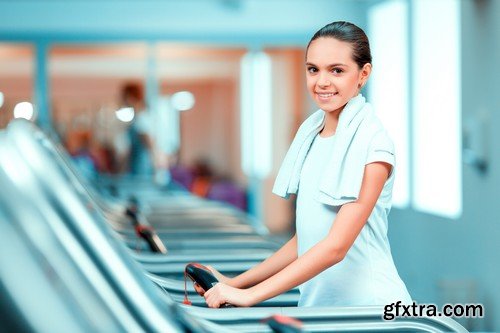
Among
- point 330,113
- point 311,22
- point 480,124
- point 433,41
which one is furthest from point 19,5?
point 330,113

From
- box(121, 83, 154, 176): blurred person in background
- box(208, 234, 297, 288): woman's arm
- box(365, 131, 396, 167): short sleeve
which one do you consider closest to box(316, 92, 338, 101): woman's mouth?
box(365, 131, 396, 167): short sleeve

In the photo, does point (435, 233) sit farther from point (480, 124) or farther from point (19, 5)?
point (19, 5)

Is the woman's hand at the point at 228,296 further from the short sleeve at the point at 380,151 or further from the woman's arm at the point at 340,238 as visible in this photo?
the short sleeve at the point at 380,151

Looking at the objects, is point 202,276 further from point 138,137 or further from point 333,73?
point 138,137

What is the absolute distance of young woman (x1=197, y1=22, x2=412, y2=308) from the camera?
1865mm

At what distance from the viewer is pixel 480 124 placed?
578cm

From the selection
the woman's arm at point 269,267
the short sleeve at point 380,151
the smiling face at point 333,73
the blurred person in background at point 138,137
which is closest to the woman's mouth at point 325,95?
the smiling face at point 333,73

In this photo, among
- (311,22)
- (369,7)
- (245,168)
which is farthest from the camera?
(245,168)

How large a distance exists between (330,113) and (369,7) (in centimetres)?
732

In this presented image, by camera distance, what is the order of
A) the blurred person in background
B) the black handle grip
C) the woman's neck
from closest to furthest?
the woman's neck → the black handle grip → the blurred person in background

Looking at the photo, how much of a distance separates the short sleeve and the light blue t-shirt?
0.26ft

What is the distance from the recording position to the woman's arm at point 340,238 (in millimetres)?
1851

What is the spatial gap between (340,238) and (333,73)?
0.31 metres

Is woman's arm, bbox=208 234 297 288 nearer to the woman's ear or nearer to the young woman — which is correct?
the young woman
